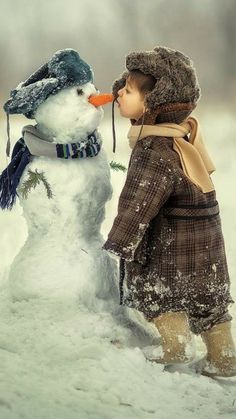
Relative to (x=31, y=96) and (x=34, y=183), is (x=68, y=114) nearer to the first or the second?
(x=31, y=96)

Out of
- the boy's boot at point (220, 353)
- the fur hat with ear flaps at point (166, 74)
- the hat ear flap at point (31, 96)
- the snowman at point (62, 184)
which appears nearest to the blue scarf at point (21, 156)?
the snowman at point (62, 184)

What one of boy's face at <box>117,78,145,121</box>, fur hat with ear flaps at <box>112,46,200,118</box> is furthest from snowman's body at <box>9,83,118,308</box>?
fur hat with ear flaps at <box>112,46,200,118</box>

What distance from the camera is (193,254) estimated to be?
149cm

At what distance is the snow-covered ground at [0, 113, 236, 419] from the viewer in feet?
3.66

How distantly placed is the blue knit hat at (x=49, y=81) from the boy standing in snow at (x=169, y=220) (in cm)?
16

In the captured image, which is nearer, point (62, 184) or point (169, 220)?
point (169, 220)

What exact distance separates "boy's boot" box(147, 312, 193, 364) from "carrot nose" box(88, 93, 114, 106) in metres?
0.63

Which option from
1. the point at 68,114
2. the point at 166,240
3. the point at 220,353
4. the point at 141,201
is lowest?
the point at 220,353

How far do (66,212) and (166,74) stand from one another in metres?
0.48

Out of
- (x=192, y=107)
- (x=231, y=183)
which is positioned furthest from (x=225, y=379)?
(x=231, y=183)

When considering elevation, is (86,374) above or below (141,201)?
below

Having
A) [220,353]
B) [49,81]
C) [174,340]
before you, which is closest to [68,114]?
[49,81]

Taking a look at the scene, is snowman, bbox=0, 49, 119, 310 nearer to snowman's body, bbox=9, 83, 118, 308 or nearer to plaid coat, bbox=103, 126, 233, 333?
snowman's body, bbox=9, 83, 118, 308

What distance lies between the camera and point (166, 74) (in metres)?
1.46
